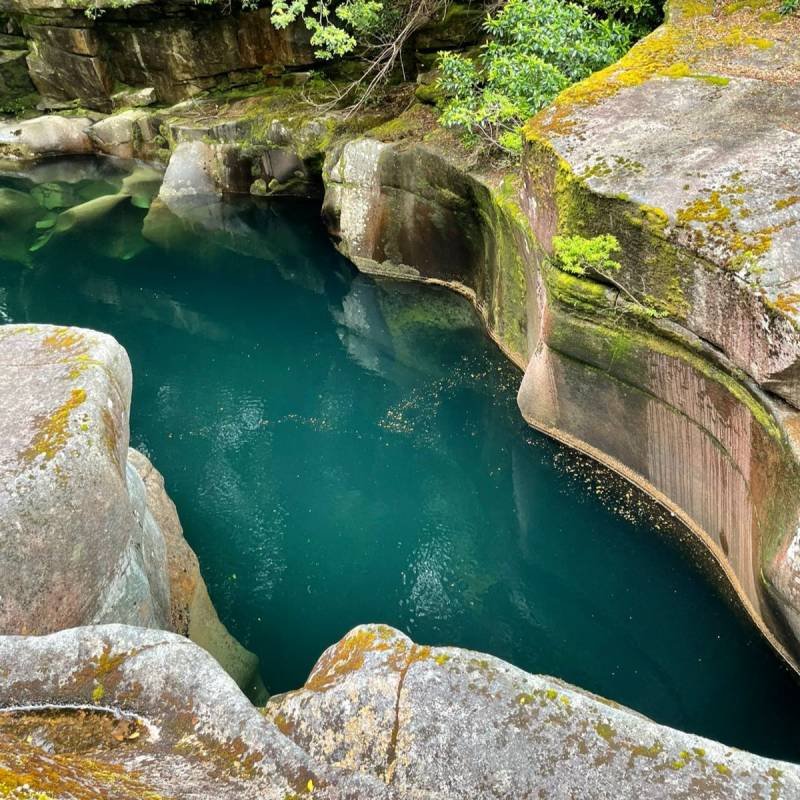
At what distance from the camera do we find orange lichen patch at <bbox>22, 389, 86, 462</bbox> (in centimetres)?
402

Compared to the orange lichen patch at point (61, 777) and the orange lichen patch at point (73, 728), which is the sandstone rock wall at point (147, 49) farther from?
the orange lichen patch at point (61, 777)

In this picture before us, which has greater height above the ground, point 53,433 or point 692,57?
point 692,57

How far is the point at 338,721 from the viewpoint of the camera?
3.16 m

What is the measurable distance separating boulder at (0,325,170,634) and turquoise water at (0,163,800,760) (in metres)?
2.21

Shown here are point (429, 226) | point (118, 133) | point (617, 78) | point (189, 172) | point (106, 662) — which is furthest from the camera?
point (118, 133)

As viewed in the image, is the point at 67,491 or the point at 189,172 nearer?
the point at 67,491

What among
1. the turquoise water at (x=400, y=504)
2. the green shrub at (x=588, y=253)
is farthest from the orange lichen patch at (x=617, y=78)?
the turquoise water at (x=400, y=504)

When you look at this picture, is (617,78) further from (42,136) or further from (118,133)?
(42,136)

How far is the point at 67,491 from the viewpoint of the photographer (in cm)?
396

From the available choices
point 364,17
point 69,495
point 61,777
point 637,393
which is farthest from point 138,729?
Result: point 364,17

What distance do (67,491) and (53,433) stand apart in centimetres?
38

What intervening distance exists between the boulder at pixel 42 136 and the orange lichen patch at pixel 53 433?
18.3m

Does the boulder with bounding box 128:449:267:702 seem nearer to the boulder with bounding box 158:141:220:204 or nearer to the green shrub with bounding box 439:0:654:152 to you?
the green shrub with bounding box 439:0:654:152

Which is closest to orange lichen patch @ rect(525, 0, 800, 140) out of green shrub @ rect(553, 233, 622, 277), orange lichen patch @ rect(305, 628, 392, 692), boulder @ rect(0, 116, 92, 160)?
green shrub @ rect(553, 233, 622, 277)
